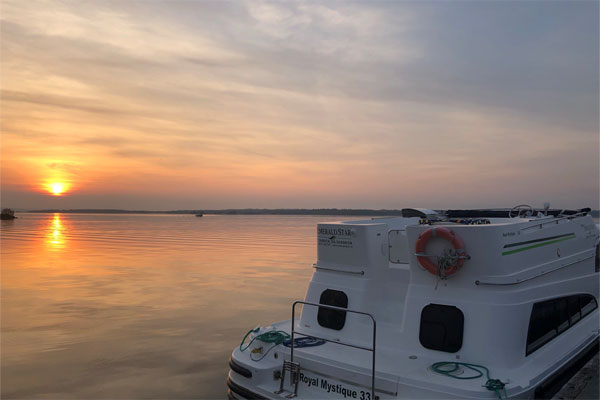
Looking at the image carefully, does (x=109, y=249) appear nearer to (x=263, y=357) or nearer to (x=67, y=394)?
(x=67, y=394)

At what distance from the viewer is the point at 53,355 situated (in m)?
9.77

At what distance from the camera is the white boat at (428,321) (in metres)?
5.39

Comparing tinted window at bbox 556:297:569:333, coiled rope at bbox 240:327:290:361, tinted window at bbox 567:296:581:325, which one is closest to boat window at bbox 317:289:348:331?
coiled rope at bbox 240:327:290:361

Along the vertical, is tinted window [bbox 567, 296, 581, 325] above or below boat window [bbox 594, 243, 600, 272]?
below

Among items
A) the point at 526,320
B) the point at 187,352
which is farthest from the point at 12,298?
the point at 526,320

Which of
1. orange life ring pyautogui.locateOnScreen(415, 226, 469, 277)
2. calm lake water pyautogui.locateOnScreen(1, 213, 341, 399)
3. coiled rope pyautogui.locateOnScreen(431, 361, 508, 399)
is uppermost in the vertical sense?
orange life ring pyautogui.locateOnScreen(415, 226, 469, 277)

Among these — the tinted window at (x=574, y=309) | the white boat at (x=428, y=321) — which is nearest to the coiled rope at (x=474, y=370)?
the white boat at (x=428, y=321)

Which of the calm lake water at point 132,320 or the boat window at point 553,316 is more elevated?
the boat window at point 553,316

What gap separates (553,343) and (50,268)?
21828 mm

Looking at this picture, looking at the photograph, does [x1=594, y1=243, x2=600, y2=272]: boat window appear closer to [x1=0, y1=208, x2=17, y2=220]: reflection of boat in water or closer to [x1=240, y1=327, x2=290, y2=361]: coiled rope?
[x1=240, y1=327, x2=290, y2=361]: coiled rope

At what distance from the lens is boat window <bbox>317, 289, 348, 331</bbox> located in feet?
22.1

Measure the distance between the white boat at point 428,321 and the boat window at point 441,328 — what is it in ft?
0.04

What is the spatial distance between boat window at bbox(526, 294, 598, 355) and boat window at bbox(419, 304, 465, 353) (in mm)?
956

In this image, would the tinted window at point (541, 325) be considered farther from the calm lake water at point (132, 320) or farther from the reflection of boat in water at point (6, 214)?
the reflection of boat in water at point (6, 214)
